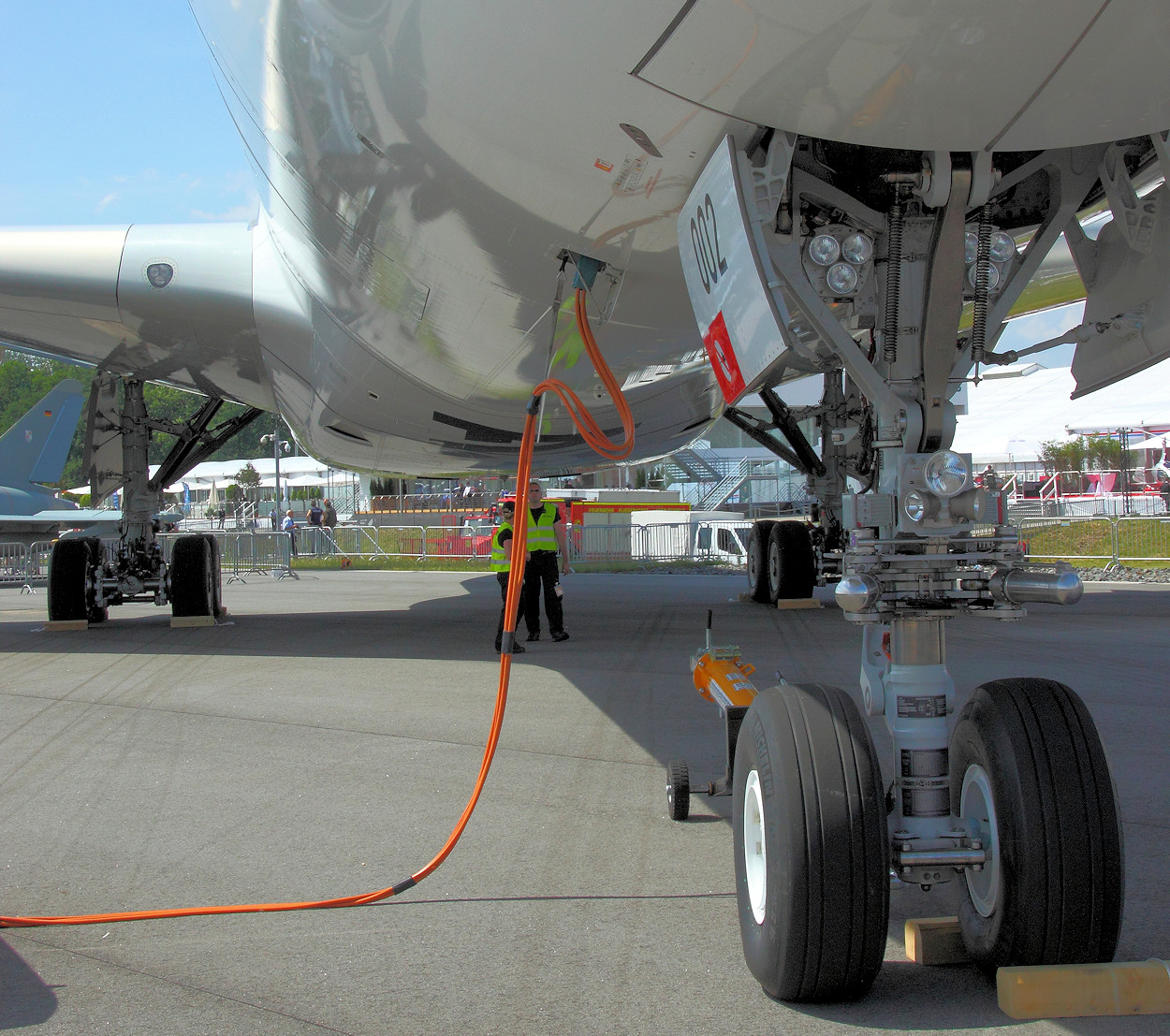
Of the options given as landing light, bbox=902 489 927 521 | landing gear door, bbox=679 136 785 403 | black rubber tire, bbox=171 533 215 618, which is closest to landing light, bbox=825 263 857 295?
landing gear door, bbox=679 136 785 403

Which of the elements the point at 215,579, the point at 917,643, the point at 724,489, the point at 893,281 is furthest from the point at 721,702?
the point at 724,489

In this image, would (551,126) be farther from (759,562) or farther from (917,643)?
(759,562)

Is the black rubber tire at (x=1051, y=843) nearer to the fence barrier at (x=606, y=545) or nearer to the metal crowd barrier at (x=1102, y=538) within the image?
the fence barrier at (x=606, y=545)

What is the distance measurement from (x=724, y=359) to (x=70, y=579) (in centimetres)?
1040

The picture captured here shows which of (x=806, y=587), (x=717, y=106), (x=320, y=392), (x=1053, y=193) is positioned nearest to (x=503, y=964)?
(x=717, y=106)

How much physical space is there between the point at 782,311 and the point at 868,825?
1312 millimetres

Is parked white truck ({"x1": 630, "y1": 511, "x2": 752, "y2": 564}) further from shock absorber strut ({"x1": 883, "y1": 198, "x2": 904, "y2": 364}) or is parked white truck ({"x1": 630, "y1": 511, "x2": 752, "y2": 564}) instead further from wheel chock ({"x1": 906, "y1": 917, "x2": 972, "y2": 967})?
wheel chock ({"x1": 906, "y1": 917, "x2": 972, "y2": 967})

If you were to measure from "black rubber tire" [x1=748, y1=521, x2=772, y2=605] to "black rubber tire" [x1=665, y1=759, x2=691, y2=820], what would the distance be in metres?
8.99

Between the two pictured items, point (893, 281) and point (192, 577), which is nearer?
point (893, 281)

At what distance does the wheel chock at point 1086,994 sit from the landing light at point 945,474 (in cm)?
120

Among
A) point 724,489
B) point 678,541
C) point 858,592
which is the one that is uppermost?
point 724,489

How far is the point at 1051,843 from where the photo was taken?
2518 millimetres

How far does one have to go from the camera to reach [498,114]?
336cm

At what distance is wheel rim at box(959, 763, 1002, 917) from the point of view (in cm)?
263
